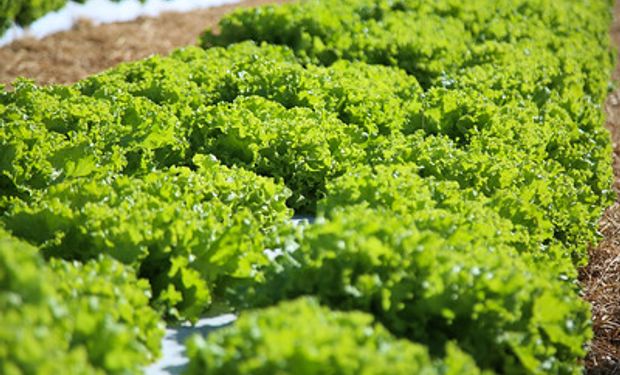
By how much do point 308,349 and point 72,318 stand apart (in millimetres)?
996

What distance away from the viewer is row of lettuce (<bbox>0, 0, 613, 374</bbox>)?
3.38m

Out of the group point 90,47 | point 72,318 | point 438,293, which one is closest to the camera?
point 72,318

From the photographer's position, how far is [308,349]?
319 cm

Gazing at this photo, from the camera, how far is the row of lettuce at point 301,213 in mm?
3385

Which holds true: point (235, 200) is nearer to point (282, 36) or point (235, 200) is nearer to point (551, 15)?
point (282, 36)

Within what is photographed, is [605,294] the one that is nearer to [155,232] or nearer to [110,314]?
[155,232]

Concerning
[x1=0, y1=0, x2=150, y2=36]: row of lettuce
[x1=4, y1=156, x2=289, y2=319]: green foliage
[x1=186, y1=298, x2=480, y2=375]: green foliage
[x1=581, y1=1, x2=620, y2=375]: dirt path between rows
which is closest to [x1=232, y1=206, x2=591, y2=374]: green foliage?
[x1=4, y1=156, x2=289, y2=319]: green foliage

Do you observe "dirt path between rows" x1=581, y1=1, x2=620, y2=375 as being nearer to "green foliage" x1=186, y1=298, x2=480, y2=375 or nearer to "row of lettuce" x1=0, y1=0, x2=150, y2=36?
"green foliage" x1=186, y1=298, x2=480, y2=375

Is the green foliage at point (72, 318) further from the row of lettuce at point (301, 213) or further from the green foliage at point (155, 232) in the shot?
the green foliage at point (155, 232)

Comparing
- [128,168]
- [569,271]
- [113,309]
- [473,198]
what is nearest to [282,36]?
[128,168]

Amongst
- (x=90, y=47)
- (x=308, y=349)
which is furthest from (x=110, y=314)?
(x=90, y=47)

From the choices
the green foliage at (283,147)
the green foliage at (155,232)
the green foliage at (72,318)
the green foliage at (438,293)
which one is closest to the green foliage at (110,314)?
the green foliage at (72,318)

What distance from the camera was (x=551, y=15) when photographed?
12625 mm

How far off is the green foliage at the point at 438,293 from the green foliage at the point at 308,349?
1.84ft
